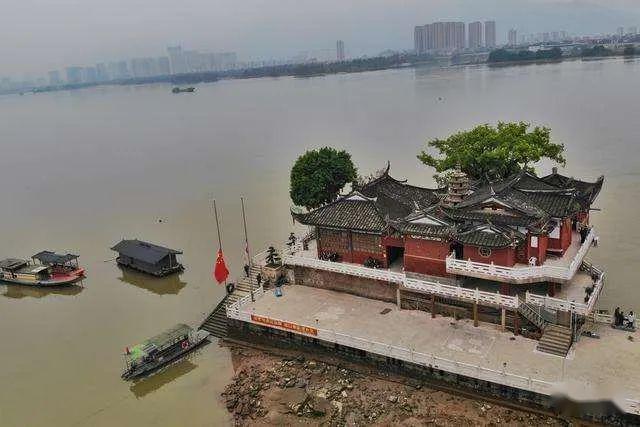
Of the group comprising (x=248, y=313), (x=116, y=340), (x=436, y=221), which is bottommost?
(x=116, y=340)

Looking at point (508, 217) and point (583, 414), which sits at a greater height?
point (508, 217)

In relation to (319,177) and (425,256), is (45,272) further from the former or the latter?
(425,256)

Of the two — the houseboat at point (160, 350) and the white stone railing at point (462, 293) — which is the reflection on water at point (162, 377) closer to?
the houseboat at point (160, 350)

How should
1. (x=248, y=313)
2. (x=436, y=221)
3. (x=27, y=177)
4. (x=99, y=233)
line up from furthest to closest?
(x=27, y=177) < (x=99, y=233) < (x=248, y=313) < (x=436, y=221)

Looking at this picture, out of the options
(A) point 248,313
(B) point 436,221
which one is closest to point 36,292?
(A) point 248,313

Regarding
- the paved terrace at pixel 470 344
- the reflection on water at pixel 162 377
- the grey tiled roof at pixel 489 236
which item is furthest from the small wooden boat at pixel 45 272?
the grey tiled roof at pixel 489 236

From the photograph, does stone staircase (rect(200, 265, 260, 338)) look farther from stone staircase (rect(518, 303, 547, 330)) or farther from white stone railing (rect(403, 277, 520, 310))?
stone staircase (rect(518, 303, 547, 330))

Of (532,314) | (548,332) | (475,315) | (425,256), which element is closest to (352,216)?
(425,256)

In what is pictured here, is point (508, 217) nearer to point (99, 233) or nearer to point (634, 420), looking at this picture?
point (634, 420)

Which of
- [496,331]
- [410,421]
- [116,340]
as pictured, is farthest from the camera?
[116,340]

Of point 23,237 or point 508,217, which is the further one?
point 23,237
